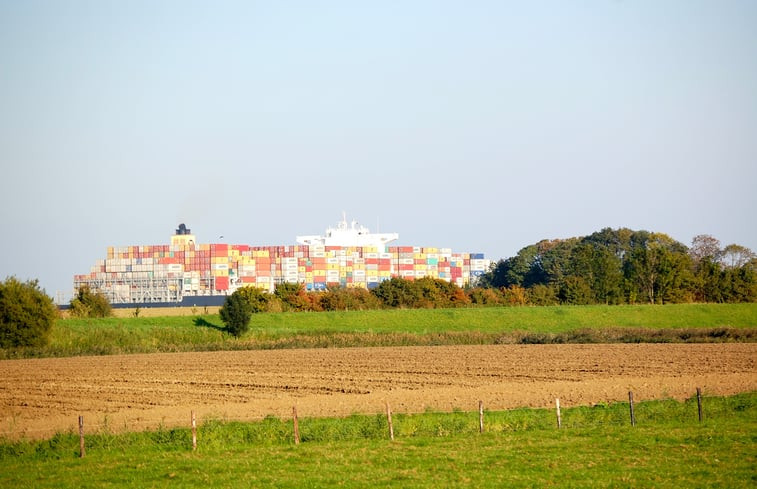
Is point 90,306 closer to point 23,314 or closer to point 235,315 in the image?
point 235,315

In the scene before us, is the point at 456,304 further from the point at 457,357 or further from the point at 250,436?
the point at 250,436

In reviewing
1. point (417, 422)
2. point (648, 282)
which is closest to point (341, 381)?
point (417, 422)

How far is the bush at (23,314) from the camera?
4706 centimetres

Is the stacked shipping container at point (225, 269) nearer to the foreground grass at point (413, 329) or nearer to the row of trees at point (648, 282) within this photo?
the row of trees at point (648, 282)

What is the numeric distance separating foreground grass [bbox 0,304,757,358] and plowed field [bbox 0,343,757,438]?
17.5ft

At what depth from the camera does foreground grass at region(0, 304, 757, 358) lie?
50719 mm

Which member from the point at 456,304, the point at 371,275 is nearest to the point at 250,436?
the point at 456,304

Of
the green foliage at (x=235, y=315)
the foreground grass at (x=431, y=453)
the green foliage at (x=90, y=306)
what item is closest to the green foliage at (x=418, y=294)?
the green foliage at (x=90, y=306)

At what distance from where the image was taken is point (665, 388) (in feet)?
90.3

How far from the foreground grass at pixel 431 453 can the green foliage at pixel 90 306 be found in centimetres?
4828

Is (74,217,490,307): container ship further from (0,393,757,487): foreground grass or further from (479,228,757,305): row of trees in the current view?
(0,393,757,487): foreground grass

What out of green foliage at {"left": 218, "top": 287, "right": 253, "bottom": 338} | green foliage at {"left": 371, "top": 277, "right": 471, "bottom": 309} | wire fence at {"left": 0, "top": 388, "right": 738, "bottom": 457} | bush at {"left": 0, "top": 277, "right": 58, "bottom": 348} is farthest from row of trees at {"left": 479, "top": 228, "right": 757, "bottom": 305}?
wire fence at {"left": 0, "top": 388, "right": 738, "bottom": 457}

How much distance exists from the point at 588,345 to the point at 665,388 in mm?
19532

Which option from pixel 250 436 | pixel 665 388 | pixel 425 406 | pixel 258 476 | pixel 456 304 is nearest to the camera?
pixel 258 476
